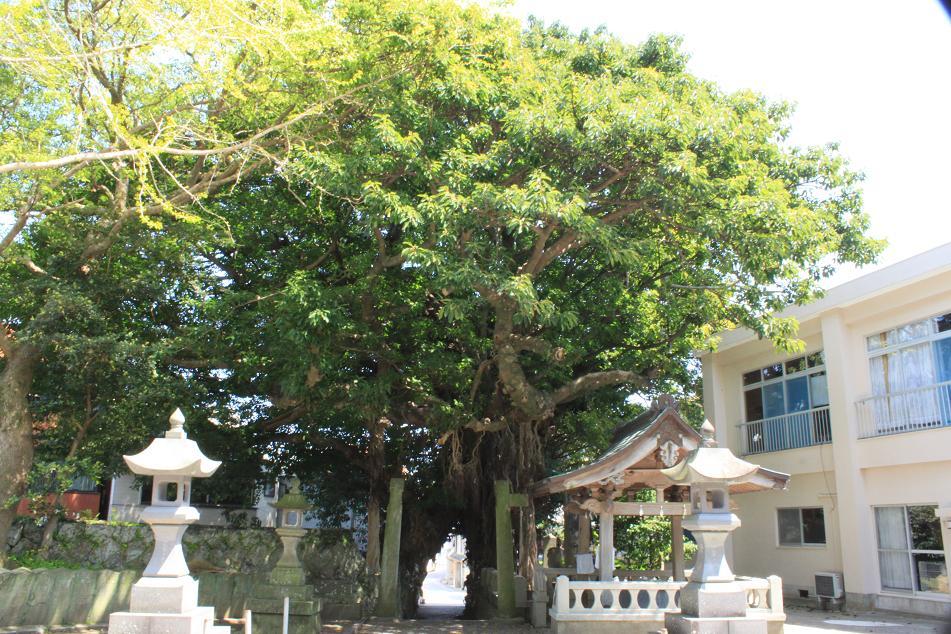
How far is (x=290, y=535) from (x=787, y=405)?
12713 mm

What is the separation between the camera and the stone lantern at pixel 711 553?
8805 mm

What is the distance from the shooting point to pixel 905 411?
15.4 m

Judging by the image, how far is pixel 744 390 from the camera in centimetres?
2097

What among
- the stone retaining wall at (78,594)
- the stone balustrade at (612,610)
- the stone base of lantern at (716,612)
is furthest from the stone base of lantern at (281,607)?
the stone base of lantern at (716,612)

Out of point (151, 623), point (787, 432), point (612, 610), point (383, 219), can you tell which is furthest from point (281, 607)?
point (787, 432)

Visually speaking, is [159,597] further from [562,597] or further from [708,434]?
[708,434]

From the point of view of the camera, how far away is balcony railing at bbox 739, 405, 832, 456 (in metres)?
17.9

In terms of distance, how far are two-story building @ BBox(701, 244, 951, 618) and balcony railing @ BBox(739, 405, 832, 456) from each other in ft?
0.11

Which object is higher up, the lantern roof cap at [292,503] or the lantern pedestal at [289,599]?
the lantern roof cap at [292,503]

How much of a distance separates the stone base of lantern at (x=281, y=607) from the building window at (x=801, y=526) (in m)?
11.7

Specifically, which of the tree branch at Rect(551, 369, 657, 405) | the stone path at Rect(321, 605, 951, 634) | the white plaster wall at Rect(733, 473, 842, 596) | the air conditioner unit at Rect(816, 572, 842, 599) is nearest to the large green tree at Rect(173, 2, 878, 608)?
the tree branch at Rect(551, 369, 657, 405)

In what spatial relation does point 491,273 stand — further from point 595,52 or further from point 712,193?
point 595,52

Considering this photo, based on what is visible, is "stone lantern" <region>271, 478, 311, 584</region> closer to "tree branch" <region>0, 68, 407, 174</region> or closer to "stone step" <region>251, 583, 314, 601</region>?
"stone step" <region>251, 583, 314, 601</region>

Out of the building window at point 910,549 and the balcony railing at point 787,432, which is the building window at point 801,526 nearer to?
the balcony railing at point 787,432
